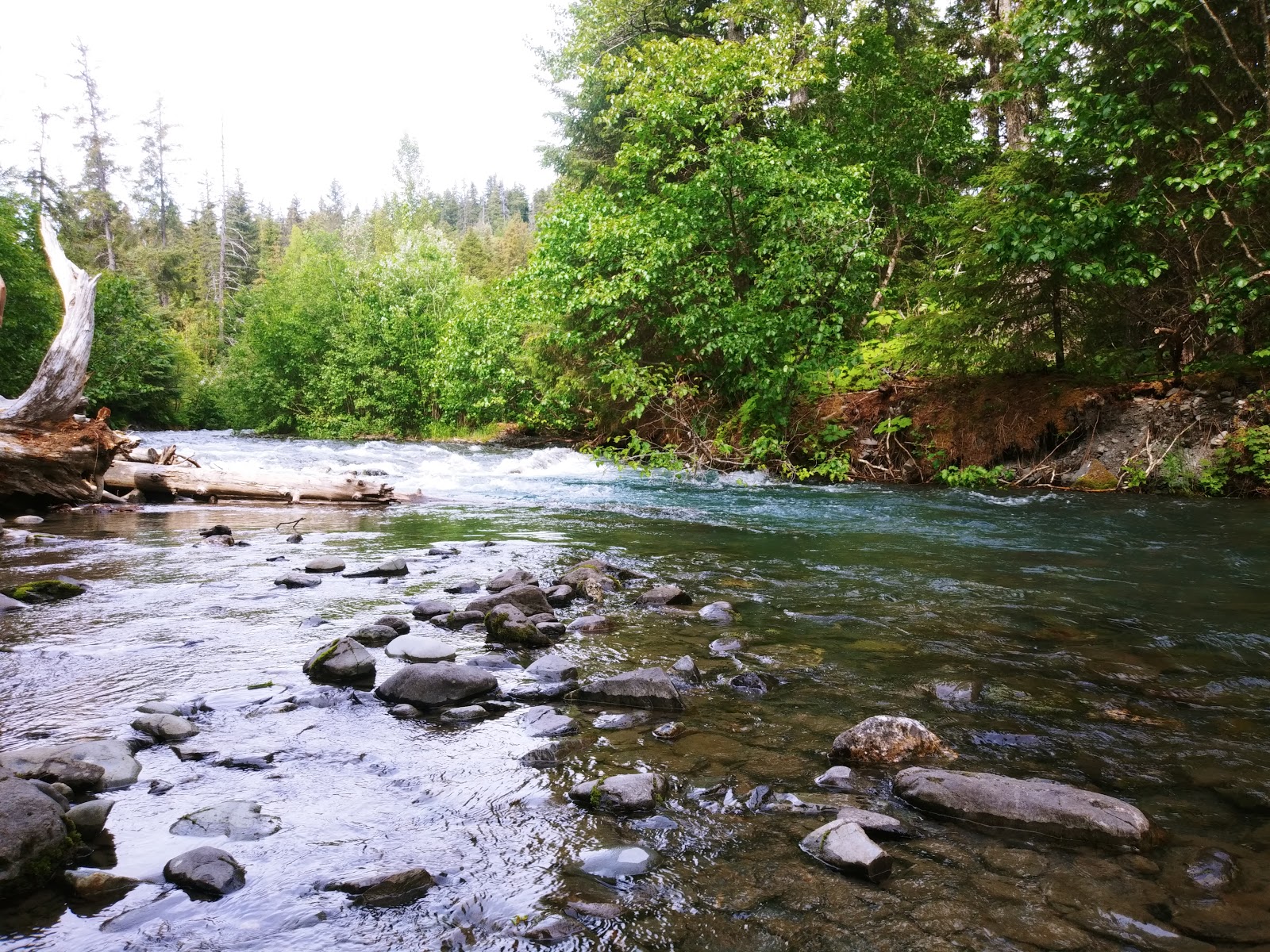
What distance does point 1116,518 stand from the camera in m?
9.03

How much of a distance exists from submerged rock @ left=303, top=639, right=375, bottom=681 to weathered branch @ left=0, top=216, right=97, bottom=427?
7499 mm

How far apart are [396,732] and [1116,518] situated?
357 inches

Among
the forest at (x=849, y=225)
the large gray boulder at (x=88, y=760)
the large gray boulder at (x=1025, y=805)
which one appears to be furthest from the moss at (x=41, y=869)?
the forest at (x=849, y=225)

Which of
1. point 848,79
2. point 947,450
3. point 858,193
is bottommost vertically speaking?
point 947,450

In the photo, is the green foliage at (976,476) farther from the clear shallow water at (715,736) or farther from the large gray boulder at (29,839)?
the large gray boulder at (29,839)

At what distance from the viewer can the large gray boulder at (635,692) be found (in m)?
3.46

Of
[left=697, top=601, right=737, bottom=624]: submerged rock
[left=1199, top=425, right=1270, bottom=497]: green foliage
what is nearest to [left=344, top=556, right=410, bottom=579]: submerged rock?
[left=697, top=601, right=737, bottom=624]: submerged rock

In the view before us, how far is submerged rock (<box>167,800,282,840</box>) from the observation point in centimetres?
231

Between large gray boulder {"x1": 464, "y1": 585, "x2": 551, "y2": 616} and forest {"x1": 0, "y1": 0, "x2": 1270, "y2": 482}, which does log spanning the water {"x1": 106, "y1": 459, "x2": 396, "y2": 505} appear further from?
large gray boulder {"x1": 464, "y1": 585, "x2": 551, "y2": 616}

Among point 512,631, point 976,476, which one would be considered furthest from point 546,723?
point 976,476

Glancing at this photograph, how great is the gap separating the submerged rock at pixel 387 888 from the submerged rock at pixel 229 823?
43cm

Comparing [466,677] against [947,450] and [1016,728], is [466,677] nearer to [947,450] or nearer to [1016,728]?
[1016,728]

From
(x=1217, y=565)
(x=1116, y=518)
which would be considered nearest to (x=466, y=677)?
(x=1217, y=565)

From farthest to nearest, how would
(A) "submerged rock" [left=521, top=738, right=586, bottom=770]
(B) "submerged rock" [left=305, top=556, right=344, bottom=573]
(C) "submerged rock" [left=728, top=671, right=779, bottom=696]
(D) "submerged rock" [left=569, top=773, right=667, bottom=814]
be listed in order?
(B) "submerged rock" [left=305, top=556, right=344, bottom=573] → (C) "submerged rock" [left=728, top=671, right=779, bottom=696] → (A) "submerged rock" [left=521, top=738, right=586, bottom=770] → (D) "submerged rock" [left=569, top=773, right=667, bottom=814]
